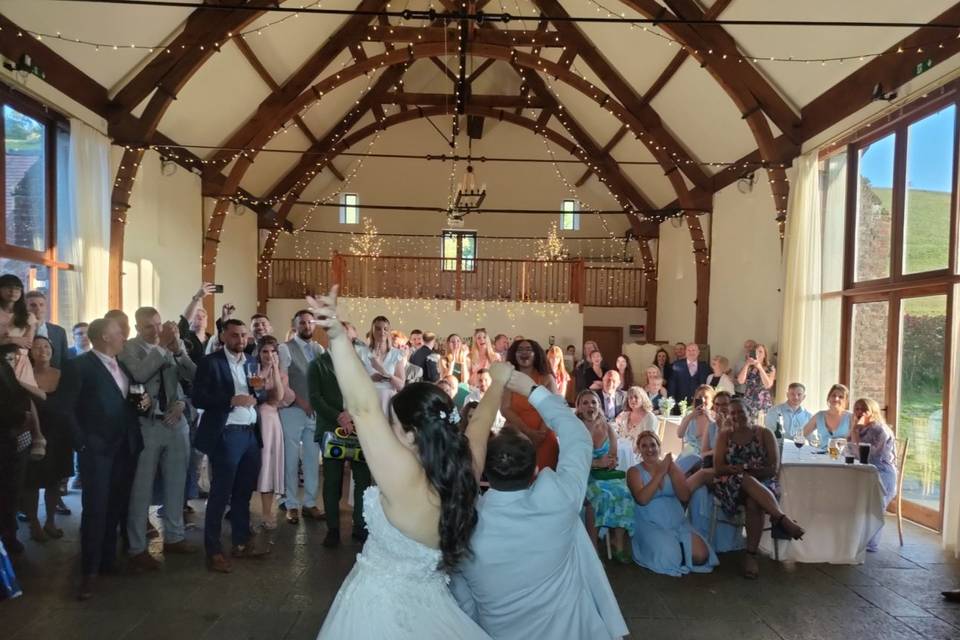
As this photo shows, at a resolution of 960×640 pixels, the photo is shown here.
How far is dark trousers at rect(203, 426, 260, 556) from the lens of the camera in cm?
423

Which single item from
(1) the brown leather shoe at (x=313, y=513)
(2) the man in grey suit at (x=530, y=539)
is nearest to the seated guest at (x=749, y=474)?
(2) the man in grey suit at (x=530, y=539)

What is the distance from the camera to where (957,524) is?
16.7ft

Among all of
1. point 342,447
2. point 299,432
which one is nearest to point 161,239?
point 299,432

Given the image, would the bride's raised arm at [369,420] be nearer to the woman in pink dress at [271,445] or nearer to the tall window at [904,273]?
the woman in pink dress at [271,445]

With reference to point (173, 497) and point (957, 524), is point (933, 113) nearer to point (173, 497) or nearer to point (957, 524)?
point (957, 524)

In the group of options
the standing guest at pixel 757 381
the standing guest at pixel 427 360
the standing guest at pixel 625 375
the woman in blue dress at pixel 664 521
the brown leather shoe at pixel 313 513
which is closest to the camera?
the woman in blue dress at pixel 664 521

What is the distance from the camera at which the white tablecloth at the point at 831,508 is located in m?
4.81

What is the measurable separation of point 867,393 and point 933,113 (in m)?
3.04

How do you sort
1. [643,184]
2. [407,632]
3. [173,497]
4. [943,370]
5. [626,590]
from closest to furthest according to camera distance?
[407,632] → [626,590] → [173,497] → [943,370] → [643,184]

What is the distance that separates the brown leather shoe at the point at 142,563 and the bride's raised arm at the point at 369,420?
333cm

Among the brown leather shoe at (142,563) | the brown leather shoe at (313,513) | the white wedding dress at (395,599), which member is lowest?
the brown leather shoe at (313,513)

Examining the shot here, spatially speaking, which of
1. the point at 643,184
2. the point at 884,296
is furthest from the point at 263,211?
the point at 884,296

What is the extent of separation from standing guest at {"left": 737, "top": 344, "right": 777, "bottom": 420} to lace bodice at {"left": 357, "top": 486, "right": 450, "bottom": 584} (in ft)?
22.7

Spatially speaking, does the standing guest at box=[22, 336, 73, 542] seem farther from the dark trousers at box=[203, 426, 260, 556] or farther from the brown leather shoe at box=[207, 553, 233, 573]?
the brown leather shoe at box=[207, 553, 233, 573]
